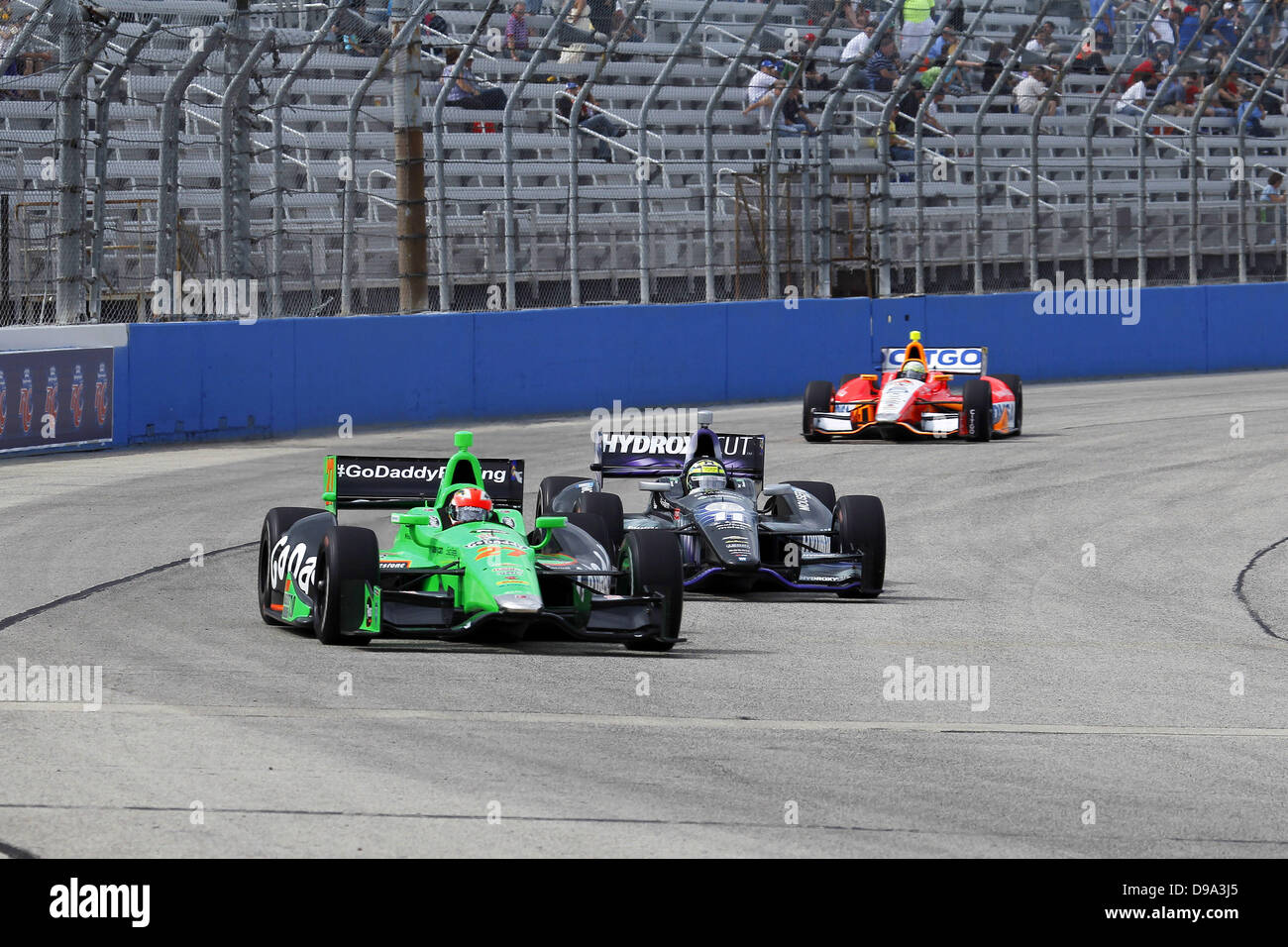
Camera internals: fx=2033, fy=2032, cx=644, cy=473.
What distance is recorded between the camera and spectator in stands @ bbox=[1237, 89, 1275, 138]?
29812mm

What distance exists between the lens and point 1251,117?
3123 cm

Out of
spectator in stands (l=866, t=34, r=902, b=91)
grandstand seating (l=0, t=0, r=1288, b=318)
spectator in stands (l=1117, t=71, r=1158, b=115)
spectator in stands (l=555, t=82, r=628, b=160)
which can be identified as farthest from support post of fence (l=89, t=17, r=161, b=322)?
spectator in stands (l=1117, t=71, r=1158, b=115)

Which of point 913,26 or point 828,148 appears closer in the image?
point 828,148

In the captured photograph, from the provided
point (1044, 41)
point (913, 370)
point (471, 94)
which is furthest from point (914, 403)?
point (1044, 41)

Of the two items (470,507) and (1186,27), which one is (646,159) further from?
(470,507)

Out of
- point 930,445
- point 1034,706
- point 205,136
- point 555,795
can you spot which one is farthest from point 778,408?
point 555,795

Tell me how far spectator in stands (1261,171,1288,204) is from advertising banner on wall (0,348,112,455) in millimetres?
19183

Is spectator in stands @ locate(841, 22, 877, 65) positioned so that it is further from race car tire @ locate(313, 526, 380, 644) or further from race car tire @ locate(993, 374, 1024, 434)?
race car tire @ locate(313, 526, 380, 644)

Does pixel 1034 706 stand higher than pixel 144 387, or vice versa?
pixel 144 387

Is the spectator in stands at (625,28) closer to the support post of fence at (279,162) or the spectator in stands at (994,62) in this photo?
the support post of fence at (279,162)

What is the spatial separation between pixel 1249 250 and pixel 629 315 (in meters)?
11.3

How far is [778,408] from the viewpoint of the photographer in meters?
24.8

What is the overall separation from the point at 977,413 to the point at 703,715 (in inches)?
515

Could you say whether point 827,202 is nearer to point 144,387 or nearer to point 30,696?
point 144,387
